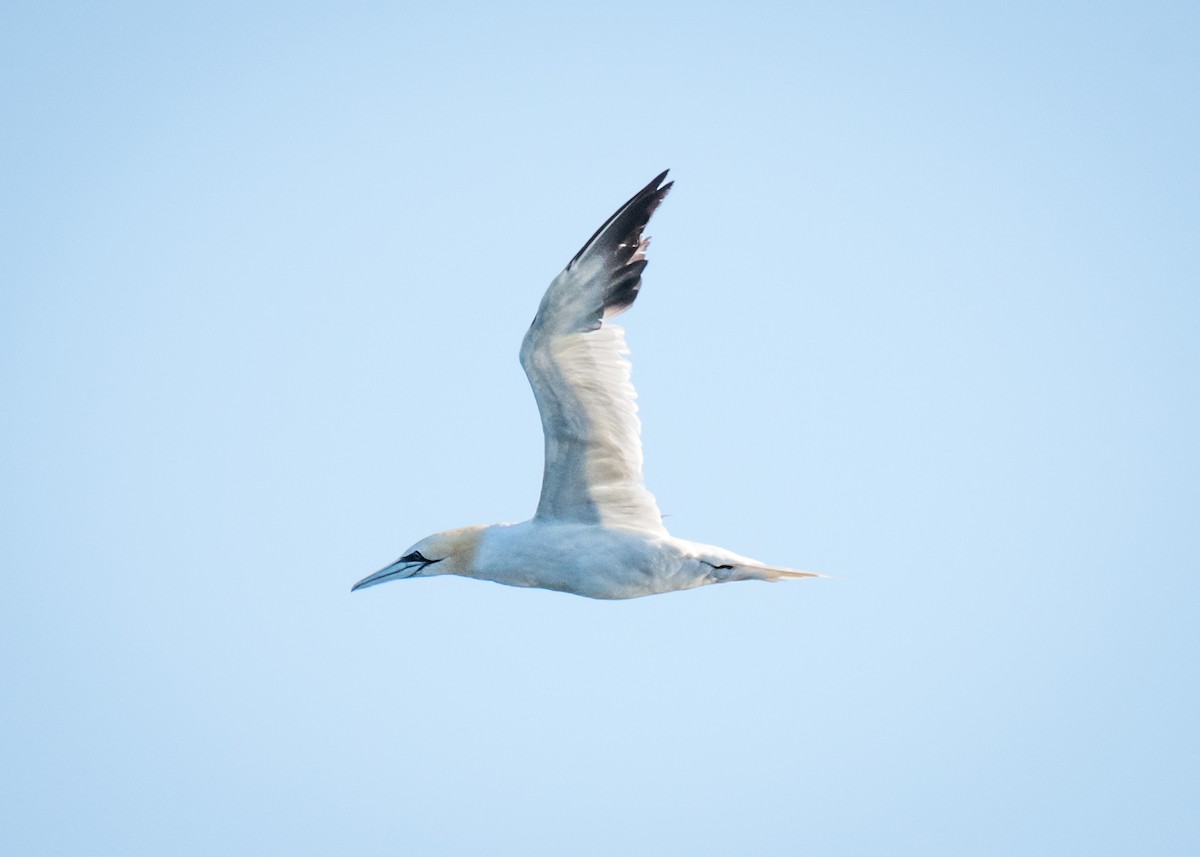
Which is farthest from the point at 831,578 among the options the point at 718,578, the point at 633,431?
the point at 633,431

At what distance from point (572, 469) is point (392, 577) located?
5.05ft

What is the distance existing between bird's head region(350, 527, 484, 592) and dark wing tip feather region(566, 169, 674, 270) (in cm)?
204

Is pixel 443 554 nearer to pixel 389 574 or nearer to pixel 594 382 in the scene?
pixel 389 574

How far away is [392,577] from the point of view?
14031 millimetres

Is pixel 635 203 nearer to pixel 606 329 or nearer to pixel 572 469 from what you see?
pixel 606 329

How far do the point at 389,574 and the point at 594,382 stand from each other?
202cm

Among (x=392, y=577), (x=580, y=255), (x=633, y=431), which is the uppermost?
(x=580, y=255)

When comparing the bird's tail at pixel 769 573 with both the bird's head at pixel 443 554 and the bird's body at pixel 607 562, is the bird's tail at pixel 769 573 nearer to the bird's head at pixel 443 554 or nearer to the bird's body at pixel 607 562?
the bird's body at pixel 607 562

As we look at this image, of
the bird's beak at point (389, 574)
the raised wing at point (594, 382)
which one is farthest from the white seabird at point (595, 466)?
the bird's beak at point (389, 574)

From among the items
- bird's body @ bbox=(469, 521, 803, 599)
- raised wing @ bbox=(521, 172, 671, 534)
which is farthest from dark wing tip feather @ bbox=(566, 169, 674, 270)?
bird's body @ bbox=(469, 521, 803, 599)

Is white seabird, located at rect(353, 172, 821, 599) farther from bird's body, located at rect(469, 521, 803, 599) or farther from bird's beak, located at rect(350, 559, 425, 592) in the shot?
bird's beak, located at rect(350, 559, 425, 592)

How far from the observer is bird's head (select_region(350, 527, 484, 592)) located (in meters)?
13.7

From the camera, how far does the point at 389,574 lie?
46.0ft

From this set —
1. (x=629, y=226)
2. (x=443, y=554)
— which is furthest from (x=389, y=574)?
(x=629, y=226)
